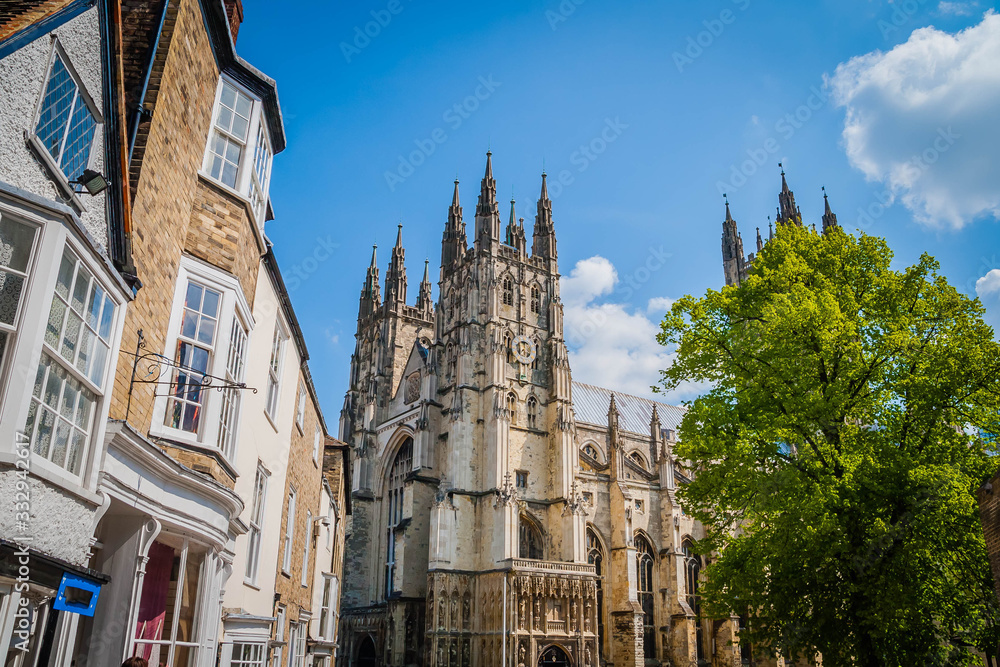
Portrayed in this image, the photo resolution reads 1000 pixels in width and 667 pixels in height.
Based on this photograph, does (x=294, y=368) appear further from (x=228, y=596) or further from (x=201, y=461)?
(x=201, y=461)

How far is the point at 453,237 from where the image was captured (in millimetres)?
52188

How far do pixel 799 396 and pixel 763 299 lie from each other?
2780mm

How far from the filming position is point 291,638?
15719 mm

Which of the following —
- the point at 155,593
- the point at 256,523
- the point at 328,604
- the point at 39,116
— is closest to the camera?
the point at 39,116

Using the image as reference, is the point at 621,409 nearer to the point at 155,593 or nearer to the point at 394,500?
the point at 394,500

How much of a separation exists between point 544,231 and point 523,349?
10402mm

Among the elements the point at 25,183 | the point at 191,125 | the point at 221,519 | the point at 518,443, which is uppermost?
the point at 518,443

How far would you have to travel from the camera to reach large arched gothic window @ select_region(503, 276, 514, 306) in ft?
155

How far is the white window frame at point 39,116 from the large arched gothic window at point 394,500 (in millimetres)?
39972

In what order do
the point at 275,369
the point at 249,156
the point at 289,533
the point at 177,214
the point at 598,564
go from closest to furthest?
the point at 177,214 → the point at 249,156 → the point at 275,369 → the point at 289,533 → the point at 598,564

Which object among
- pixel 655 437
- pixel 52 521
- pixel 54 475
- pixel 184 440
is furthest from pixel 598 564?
pixel 54 475

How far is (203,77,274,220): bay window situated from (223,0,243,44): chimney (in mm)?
1357

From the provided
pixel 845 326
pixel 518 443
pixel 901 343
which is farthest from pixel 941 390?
pixel 518 443

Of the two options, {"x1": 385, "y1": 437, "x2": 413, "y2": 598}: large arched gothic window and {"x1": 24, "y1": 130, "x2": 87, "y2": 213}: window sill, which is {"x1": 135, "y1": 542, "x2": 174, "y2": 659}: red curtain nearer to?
{"x1": 24, "y1": 130, "x2": 87, "y2": 213}: window sill
